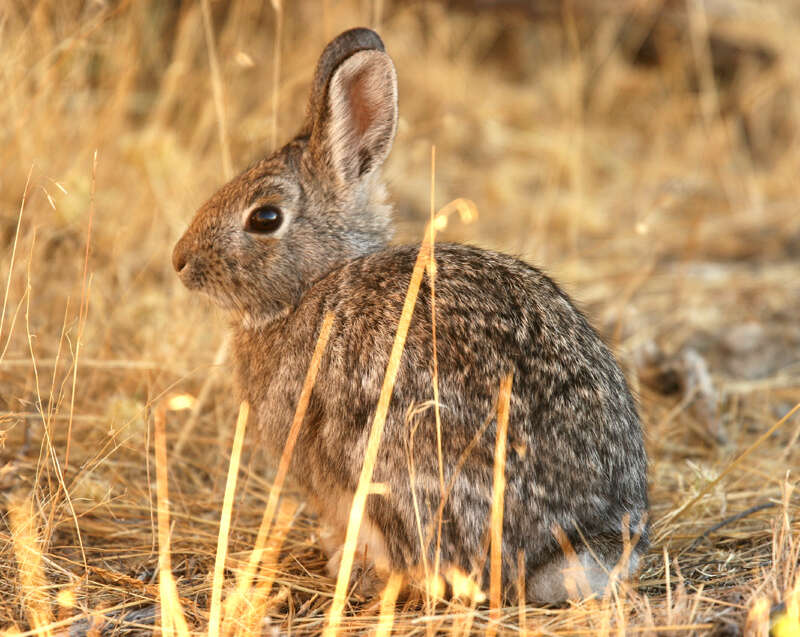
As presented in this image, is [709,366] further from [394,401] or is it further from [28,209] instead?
[28,209]

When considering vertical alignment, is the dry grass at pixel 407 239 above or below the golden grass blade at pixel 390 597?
above

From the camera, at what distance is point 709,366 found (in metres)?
5.39

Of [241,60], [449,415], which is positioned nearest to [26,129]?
[241,60]

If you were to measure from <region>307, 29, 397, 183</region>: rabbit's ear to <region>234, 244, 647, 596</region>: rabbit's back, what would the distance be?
78 cm

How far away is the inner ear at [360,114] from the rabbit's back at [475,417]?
78 centimetres

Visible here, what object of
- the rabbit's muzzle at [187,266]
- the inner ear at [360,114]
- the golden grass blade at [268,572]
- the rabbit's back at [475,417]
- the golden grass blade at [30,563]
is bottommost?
the golden grass blade at [268,572]

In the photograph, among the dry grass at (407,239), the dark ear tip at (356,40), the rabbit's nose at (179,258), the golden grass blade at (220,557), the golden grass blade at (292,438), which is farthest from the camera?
the dark ear tip at (356,40)

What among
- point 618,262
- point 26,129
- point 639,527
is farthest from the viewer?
point 618,262

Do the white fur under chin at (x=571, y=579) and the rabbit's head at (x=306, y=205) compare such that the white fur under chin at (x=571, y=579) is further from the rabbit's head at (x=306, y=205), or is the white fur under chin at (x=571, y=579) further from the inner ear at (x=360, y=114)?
the inner ear at (x=360, y=114)

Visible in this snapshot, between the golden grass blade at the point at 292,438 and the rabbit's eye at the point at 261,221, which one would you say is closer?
the golden grass blade at the point at 292,438

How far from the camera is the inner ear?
3699 mm

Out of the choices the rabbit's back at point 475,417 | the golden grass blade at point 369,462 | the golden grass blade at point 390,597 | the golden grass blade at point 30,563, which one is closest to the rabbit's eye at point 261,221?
the rabbit's back at point 475,417

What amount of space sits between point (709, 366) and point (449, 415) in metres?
2.92

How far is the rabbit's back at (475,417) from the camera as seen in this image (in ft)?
9.64
